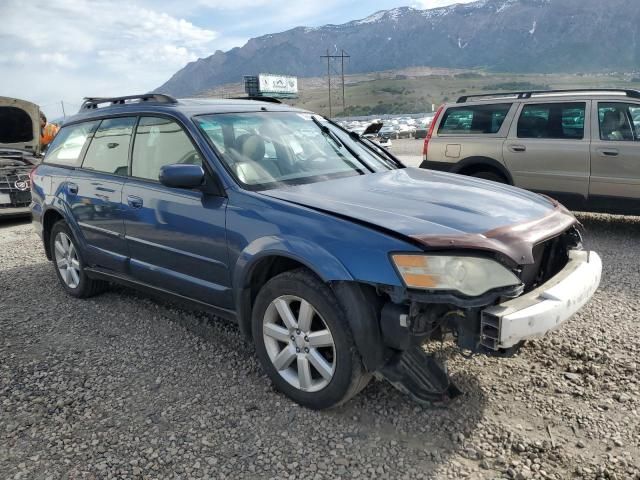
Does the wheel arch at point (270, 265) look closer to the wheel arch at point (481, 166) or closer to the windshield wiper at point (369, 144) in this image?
the windshield wiper at point (369, 144)

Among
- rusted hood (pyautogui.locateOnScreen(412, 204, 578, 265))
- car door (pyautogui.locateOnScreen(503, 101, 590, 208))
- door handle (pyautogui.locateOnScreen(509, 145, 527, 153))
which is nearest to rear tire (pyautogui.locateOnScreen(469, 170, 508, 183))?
car door (pyautogui.locateOnScreen(503, 101, 590, 208))

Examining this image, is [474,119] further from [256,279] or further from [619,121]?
[256,279]

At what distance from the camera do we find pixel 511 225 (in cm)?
272

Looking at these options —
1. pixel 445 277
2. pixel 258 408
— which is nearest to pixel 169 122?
pixel 258 408

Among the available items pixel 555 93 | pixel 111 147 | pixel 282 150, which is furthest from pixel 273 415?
pixel 555 93

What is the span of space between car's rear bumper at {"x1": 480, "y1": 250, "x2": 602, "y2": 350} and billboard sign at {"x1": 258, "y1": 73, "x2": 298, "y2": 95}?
8600 centimetres

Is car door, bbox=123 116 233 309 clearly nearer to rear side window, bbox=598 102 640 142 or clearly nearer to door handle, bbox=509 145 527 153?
door handle, bbox=509 145 527 153

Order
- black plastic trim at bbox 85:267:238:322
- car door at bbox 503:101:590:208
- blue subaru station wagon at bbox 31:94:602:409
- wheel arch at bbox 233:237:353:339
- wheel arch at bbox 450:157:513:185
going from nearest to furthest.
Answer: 1. blue subaru station wagon at bbox 31:94:602:409
2. wheel arch at bbox 233:237:353:339
3. black plastic trim at bbox 85:267:238:322
4. car door at bbox 503:101:590:208
5. wheel arch at bbox 450:157:513:185

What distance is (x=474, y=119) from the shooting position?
25.2 feet

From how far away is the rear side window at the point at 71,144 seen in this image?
4.60 m

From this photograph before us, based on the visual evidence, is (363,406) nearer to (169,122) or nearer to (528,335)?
(528,335)

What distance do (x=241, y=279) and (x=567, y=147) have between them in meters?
5.43

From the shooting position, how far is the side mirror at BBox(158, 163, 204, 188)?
10.2 ft

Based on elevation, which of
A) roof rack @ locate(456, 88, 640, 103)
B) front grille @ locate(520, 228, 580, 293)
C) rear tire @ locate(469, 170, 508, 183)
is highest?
roof rack @ locate(456, 88, 640, 103)
